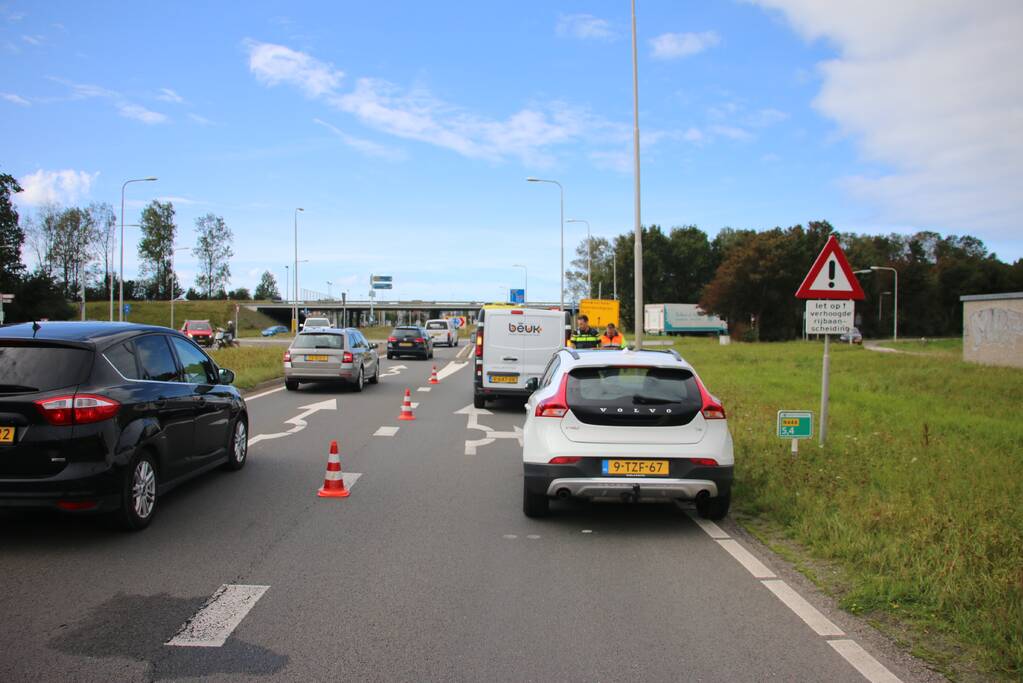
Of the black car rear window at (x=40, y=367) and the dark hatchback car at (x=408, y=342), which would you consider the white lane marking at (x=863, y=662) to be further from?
the dark hatchback car at (x=408, y=342)

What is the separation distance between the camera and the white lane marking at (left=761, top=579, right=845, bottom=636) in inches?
177

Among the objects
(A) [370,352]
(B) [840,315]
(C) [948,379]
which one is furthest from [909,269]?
(B) [840,315]

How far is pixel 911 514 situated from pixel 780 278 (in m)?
65.9

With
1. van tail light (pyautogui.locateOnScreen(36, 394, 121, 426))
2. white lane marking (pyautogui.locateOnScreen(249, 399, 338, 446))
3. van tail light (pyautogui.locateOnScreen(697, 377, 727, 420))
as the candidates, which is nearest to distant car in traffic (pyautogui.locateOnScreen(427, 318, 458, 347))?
white lane marking (pyautogui.locateOnScreen(249, 399, 338, 446))

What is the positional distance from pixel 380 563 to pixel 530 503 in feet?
5.72

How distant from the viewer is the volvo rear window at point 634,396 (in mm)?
6703

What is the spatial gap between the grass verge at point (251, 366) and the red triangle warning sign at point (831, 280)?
1234 centimetres

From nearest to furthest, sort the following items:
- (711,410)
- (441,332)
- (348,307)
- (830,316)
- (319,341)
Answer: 1. (711,410)
2. (830,316)
3. (319,341)
4. (441,332)
5. (348,307)

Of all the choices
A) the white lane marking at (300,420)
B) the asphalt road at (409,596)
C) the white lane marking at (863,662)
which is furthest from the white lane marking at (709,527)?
the white lane marking at (300,420)

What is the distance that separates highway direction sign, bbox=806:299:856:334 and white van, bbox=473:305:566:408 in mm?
7671

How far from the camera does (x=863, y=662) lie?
402 cm

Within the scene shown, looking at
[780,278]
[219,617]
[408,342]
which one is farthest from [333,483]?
[780,278]

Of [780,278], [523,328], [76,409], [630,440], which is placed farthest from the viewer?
[780,278]

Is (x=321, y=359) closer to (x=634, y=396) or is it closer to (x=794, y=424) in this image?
(x=794, y=424)
